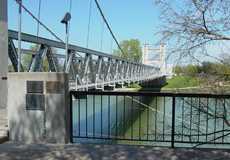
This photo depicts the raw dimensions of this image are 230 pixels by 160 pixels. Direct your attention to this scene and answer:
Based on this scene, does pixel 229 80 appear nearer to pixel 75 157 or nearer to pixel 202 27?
pixel 202 27

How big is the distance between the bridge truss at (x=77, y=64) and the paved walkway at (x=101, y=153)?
5.36 metres

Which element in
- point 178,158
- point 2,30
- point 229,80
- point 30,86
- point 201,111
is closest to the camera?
point 229,80

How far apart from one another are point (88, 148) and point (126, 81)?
24.7 meters

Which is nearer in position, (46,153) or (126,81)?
(46,153)

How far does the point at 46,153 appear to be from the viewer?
5.46 meters

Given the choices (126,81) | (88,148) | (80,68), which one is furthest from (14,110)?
(126,81)

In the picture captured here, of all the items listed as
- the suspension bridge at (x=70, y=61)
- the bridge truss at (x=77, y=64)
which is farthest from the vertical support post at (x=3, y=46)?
the bridge truss at (x=77, y=64)

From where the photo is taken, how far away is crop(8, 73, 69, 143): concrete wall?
6086 mm

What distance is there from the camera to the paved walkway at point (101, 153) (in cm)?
524

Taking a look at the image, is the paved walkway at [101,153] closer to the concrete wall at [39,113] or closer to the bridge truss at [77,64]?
the concrete wall at [39,113]

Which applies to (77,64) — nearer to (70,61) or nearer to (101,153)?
(70,61)

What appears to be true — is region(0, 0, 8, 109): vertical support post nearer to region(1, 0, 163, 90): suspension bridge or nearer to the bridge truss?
region(1, 0, 163, 90): suspension bridge

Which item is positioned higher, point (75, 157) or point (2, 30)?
point (2, 30)

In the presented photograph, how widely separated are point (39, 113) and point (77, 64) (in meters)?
13.1
